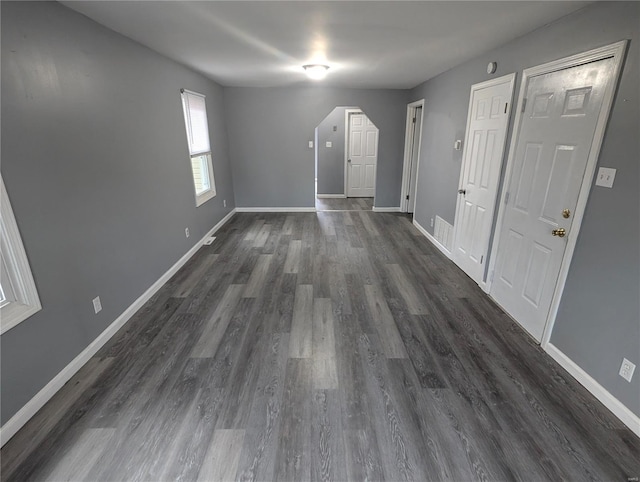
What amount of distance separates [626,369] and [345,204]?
582 cm

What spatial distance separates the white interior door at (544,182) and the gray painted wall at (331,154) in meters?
5.29

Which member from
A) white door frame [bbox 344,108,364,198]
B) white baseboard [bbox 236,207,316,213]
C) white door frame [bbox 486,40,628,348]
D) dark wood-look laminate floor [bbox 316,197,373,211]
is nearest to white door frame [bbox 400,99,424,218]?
dark wood-look laminate floor [bbox 316,197,373,211]

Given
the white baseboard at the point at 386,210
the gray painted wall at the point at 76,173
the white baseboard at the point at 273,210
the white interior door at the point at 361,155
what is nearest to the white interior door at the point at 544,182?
the gray painted wall at the point at 76,173

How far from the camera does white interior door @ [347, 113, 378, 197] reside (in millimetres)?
7452

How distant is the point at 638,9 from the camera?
168 cm

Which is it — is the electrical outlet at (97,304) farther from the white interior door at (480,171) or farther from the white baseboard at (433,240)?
the white baseboard at (433,240)

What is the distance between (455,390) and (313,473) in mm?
1046

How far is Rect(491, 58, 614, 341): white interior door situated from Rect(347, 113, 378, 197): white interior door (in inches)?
183

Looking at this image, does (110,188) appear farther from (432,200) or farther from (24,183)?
(432,200)

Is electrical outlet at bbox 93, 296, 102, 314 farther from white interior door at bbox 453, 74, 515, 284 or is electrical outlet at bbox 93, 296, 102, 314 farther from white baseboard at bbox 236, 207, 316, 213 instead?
white baseboard at bbox 236, 207, 316, 213

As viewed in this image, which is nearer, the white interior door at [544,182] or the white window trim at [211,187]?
the white interior door at [544,182]

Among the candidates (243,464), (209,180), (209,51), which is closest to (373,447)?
(243,464)

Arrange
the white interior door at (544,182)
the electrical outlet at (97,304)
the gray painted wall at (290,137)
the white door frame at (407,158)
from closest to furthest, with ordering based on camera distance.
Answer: the white interior door at (544,182) < the electrical outlet at (97,304) < the white door frame at (407,158) < the gray painted wall at (290,137)

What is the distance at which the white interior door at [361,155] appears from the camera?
7452mm
